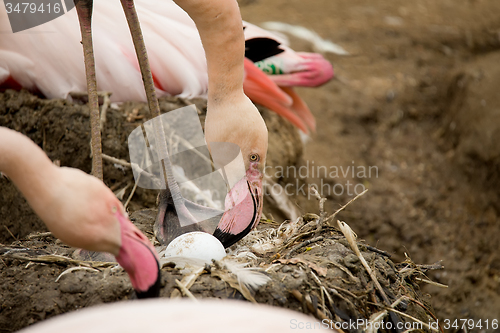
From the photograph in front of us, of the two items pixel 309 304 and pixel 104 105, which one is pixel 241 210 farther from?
pixel 104 105

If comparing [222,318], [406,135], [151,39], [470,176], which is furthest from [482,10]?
[222,318]

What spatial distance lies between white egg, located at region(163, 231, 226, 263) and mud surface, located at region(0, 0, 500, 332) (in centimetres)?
20

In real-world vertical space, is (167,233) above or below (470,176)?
above

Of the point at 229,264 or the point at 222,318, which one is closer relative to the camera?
the point at 222,318

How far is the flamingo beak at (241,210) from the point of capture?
1.79 metres

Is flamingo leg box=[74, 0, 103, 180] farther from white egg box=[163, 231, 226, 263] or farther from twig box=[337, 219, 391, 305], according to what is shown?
twig box=[337, 219, 391, 305]

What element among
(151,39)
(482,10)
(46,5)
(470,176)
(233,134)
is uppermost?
(46,5)

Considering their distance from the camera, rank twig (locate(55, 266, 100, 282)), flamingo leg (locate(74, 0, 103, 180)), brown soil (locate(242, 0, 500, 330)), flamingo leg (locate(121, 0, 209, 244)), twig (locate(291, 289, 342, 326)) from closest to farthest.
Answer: twig (locate(291, 289, 342, 326)) < twig (locate(55, 266, 100, 282)) < flamingo leg (locate(74, 0, 103, 180)) < flamingo leg (locate(121, 0, 209, 244)) < brown soil (locate(242, 0, 500, 330))

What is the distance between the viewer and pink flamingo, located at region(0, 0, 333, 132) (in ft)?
8.05

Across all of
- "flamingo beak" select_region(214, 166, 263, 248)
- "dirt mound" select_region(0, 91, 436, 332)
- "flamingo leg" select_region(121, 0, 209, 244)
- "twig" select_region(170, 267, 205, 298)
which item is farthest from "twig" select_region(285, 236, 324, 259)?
"flamingo leg" select_region(121, 0, 209, 244)

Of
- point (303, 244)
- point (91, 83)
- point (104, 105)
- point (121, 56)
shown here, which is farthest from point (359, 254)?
point (121, 56)

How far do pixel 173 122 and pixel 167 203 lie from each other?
2.04 ft

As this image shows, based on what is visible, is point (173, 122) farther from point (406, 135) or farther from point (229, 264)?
point (406, 135)

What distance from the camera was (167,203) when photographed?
2.06 metres
